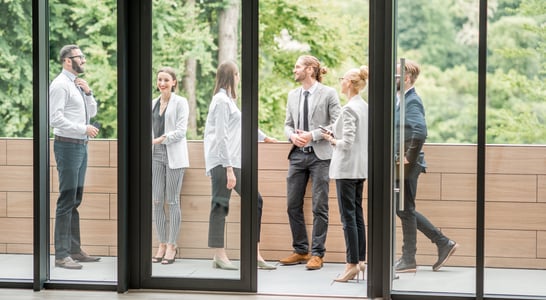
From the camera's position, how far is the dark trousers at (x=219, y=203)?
546 centimetres

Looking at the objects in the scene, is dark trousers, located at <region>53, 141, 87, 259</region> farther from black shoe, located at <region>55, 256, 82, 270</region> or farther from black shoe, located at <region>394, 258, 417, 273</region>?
black shoe, located at <region>394, 258, 417, 273</region>

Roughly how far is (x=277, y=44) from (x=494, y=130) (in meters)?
7.14

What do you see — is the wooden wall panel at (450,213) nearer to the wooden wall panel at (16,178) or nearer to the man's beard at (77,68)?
the man's beard at (77,68)

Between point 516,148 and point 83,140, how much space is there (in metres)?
2.83

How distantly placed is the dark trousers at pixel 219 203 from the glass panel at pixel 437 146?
1107 mm

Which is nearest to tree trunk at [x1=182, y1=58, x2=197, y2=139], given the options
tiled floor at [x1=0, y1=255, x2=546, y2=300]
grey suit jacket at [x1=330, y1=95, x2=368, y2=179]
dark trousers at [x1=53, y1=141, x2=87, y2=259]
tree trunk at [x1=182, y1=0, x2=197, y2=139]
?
tree trunk at [x1=182, y1=0, x2=197, y2=139]

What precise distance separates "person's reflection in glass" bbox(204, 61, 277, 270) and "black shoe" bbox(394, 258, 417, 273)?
106 centimetres

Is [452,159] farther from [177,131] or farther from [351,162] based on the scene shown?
[177,131]

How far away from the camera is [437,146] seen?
5199 mm

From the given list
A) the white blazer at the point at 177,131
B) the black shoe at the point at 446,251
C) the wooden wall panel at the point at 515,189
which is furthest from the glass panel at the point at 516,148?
the white blazer at the point at 177,131

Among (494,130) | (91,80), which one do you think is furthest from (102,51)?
(494,130)

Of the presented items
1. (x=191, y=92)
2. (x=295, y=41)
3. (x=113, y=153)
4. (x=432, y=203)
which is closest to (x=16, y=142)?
(x=113, y=153)

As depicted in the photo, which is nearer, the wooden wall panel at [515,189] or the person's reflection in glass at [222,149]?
the wooden wall panel at [515,189]

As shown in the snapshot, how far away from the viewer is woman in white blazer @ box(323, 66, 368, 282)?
581cm
